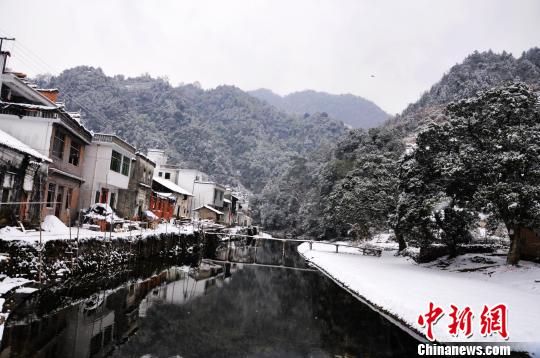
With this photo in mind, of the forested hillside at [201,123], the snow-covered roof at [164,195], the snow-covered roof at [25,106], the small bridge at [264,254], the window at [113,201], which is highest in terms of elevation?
the forested hillside at [201,123]

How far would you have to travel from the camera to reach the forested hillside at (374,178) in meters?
27.0

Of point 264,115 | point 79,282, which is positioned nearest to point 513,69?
point 264,115

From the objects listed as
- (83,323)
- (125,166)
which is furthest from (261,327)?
(125,166)

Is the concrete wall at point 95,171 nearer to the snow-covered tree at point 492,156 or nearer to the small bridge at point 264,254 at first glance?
the small bridge at point 264,254

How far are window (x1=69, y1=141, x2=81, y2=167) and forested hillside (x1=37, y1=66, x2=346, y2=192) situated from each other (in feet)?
240

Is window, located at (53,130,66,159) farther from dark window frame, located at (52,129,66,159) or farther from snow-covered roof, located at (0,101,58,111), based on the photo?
snow-covered roof, located at (0,101,58,111)

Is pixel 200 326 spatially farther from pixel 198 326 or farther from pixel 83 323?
pixel 83 323

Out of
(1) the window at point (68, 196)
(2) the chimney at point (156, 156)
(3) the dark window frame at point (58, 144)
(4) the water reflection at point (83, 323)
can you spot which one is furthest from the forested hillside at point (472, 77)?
(4) the water reflection at point (83, 323)

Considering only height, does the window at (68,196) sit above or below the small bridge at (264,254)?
above

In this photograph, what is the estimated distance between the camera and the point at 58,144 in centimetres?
2456

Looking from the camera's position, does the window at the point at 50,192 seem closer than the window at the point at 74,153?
Yes

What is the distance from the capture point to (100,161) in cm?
3016

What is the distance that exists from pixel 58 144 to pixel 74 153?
3119 mm

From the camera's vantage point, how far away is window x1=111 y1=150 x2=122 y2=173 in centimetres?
3102
